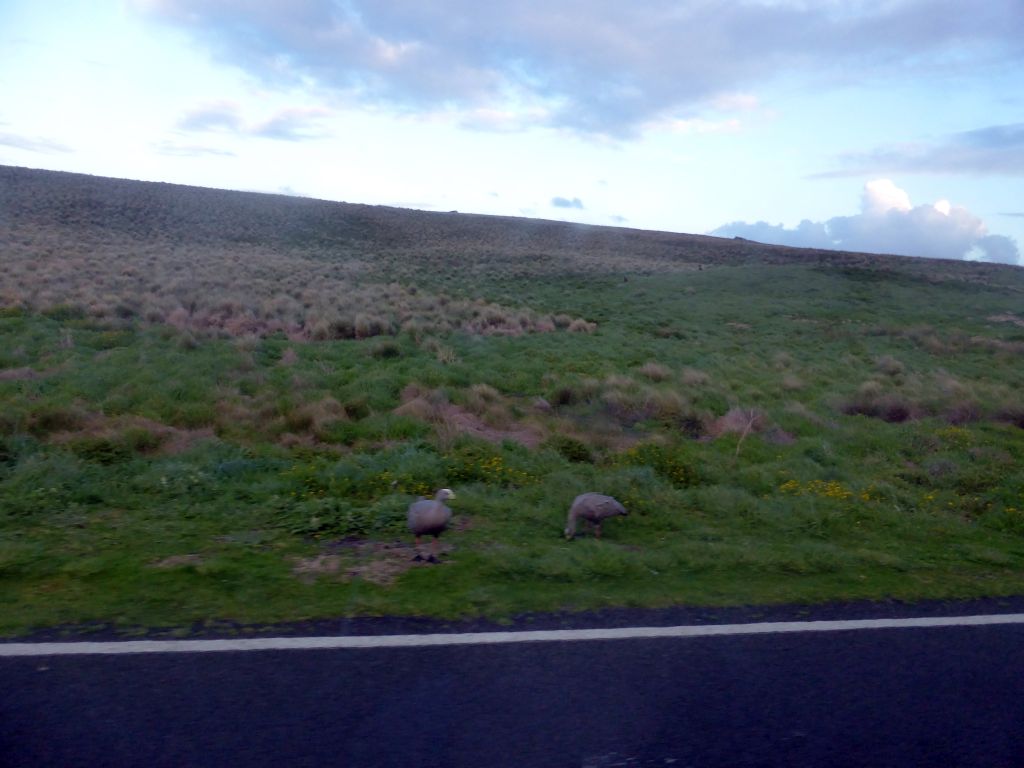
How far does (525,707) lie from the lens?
4.40 m

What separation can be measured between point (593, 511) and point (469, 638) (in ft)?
7.93

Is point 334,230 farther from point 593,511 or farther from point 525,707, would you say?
point 525,707

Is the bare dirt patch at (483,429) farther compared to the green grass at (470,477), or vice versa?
the bare dirt patch at (483,429)

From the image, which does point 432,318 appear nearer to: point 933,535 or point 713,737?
point 933,535

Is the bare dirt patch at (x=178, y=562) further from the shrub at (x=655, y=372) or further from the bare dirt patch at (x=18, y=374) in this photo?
the shrub at (x=655, y=372)

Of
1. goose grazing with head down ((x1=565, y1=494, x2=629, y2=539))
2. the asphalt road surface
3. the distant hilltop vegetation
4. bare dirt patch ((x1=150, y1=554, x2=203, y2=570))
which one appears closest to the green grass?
bare dirt patch ((x1=150, y1=554, x2=203, y2=570))

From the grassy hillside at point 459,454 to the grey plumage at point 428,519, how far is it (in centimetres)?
18

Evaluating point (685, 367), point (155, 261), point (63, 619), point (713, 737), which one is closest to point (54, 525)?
point (63, 619)

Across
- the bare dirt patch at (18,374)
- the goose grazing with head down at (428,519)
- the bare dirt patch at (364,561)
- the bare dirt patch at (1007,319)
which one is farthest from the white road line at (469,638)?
the bare dirt patch at (1007,319)

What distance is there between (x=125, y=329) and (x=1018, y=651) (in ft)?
56.5

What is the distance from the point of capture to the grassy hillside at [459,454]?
20.3 feet

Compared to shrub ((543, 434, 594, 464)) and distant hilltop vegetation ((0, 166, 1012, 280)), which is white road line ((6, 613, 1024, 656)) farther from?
distant hilltop vegetation ((0, 166, 1012, 280))

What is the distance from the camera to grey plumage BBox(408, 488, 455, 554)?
6.91 metres

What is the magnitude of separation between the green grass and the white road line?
1.13ft
